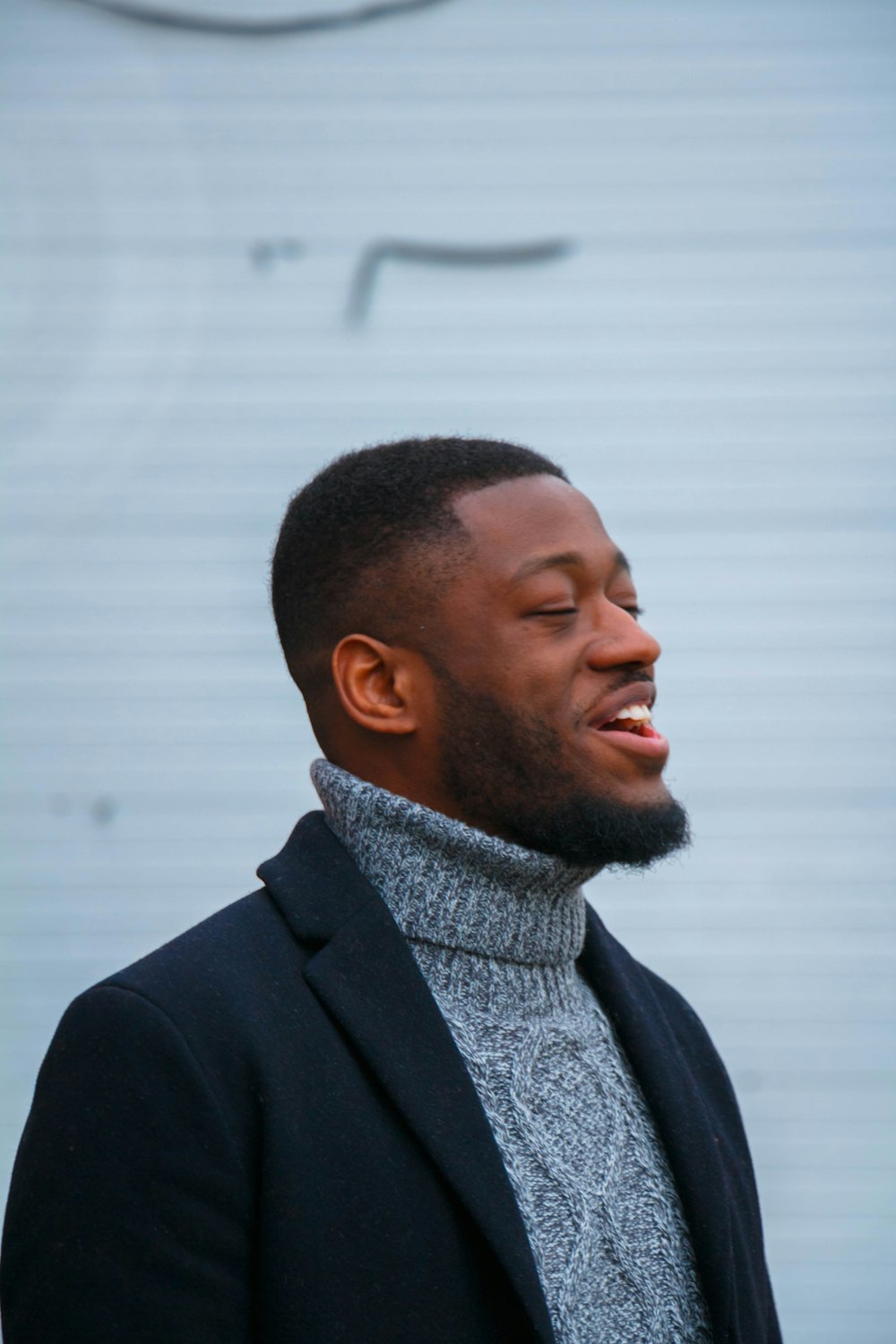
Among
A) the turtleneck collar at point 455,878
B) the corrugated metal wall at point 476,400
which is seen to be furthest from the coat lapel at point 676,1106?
the corrugated metal wall at point 476,400

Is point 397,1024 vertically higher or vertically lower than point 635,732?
lower

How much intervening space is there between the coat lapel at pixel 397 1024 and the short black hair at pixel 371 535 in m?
0.30

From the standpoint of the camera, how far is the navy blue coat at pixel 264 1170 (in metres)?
1.30

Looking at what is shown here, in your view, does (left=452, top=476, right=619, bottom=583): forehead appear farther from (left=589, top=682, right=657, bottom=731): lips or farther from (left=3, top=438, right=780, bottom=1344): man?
(left=589, top=682, right=657, bottom=731): lips

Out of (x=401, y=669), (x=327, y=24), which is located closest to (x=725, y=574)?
(x=327, y=24)

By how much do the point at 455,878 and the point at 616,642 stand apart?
368 millimetres

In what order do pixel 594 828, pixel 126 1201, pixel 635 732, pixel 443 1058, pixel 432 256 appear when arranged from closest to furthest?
pixel 126 1201 < pixel 443 1058 < pixel 594 828 < pixel 635 732 < pixel 432 256

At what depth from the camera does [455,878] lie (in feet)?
5.46

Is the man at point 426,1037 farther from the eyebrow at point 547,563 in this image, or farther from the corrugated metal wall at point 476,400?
the corrugated metal wall at point 476,400

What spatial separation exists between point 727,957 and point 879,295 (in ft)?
6.36

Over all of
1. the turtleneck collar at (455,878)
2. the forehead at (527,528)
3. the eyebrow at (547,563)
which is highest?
the forehead at (527,528)

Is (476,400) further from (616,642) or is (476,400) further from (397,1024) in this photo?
(397,1024)

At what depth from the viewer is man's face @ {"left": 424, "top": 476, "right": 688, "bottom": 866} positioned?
5.42 feet

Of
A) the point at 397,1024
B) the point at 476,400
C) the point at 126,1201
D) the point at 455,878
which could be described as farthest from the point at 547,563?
the point at 476,400
